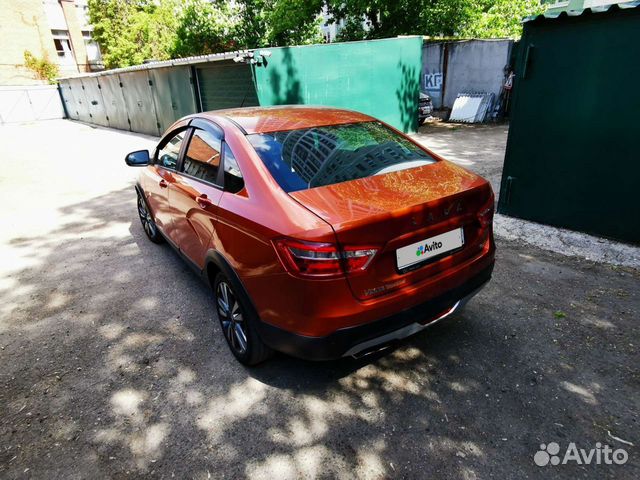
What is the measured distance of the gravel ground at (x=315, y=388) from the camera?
2.22 meters

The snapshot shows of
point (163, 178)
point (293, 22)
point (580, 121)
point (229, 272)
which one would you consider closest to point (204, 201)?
point (229, 272)

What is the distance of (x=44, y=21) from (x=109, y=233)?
3823 cm

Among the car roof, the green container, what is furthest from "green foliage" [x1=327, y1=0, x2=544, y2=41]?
the car roof

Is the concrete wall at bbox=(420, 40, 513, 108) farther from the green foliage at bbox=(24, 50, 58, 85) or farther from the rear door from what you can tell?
the green foliage at bbox=(24, 50, 58, 85)

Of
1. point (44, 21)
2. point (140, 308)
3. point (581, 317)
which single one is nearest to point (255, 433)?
point (140, 308)

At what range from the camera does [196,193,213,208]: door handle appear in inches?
113

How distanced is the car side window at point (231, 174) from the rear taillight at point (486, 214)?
1.54 meters

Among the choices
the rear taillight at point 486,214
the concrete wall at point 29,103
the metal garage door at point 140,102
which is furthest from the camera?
the concrete wall at point 29,103

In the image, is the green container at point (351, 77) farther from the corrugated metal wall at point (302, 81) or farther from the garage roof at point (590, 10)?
the garage roof at point (590, 10)

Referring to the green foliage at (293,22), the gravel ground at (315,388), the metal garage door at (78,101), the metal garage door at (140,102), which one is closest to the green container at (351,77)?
the gravel ground at (315,388)

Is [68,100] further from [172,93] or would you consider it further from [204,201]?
[204,201]

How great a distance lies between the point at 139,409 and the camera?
2613mm

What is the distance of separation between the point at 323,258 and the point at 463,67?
1496cm

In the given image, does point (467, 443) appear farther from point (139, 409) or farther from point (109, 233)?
point (109, 233)
